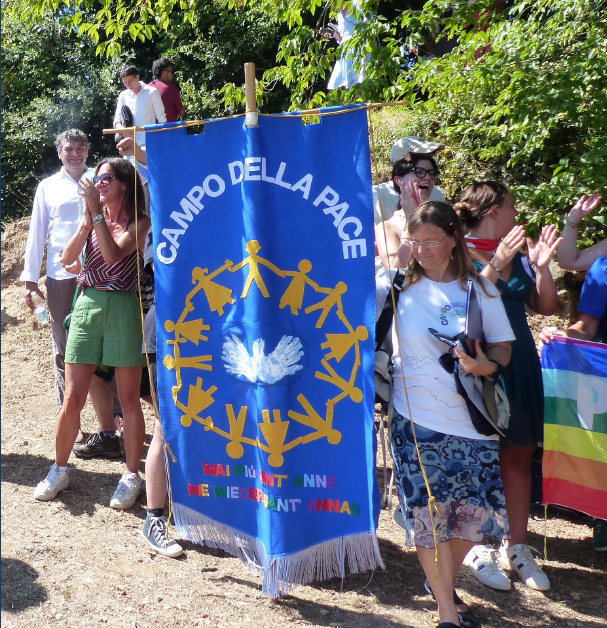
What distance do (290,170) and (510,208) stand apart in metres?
1.15

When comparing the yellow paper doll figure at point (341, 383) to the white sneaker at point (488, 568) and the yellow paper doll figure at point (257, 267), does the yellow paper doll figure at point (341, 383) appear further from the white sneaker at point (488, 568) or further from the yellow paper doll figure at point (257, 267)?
the white sneaker at point (488, 568)

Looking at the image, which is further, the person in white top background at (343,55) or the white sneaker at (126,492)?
the person in white top background at (343,55)

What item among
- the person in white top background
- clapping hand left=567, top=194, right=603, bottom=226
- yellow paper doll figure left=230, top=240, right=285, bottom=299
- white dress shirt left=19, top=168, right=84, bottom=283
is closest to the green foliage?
the person in white top background

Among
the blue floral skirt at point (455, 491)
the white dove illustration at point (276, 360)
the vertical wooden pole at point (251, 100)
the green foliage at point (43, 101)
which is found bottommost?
the blue floral skirt at point (455, 491)

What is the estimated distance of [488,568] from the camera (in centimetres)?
340

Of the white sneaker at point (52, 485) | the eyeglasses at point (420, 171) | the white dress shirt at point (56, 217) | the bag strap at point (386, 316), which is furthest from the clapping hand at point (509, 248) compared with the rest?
the white dress shirt at point (56, 217)

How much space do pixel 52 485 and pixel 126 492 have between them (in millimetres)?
417

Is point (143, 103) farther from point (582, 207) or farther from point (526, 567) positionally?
point (526, 567)

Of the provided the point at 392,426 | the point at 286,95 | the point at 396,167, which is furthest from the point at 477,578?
the point at 286,95

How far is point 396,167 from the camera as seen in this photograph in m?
3.72

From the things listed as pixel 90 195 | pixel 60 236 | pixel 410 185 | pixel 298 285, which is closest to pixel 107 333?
pixel 90 195

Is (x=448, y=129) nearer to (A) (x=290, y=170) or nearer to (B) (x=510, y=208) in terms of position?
(B) (x=510, y=208)

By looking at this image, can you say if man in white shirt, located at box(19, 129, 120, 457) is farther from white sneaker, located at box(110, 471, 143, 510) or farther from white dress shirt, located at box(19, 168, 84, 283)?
white sneaker, located at box(110, 471, 143, 510)

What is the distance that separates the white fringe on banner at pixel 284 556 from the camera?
3.09 meters
